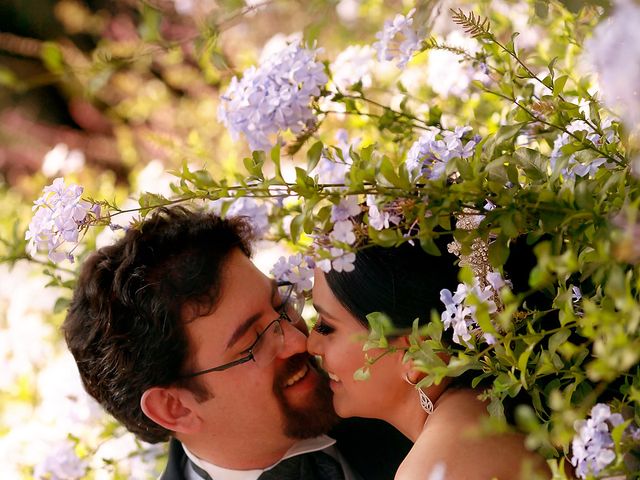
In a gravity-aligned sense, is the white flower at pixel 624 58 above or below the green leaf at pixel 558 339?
above

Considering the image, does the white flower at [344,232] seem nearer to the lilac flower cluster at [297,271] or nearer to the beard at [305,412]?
the lilac flower cluster at [297,271]

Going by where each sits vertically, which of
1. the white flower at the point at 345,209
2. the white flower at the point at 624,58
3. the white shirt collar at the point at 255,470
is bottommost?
the white shirt collar at the point at 255,470

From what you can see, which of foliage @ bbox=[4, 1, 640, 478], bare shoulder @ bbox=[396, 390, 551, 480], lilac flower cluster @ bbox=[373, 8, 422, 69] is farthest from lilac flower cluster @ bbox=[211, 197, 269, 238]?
bare shoulder @ bbox=[396, 390, 551, 480]

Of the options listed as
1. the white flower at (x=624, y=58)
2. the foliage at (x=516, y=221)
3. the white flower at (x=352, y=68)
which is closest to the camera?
the white flower at (x=624, y=58)

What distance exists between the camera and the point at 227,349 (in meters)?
1.64

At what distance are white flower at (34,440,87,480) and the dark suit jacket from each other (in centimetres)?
17

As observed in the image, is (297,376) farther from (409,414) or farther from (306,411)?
(409,414)

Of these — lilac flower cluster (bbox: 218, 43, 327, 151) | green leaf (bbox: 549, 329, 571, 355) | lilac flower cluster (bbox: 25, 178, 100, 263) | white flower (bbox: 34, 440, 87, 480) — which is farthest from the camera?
white flower (bbox: 34, 440, 87, 480)

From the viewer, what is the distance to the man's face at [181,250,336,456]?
5.37 ft

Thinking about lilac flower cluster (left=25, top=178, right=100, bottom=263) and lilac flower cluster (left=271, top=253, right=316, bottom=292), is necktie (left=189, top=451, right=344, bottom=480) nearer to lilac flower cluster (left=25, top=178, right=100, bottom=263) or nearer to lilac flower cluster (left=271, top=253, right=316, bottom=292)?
lilac flower cluster (left=271, top=253, right=316, bottom=292)

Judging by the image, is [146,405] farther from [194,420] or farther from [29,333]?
[29,333]

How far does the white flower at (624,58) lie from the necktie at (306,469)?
3.90ft

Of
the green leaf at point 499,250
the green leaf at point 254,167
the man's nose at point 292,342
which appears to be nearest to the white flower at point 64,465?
the man's nose at point 292,342

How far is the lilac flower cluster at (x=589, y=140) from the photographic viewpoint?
975 mm
